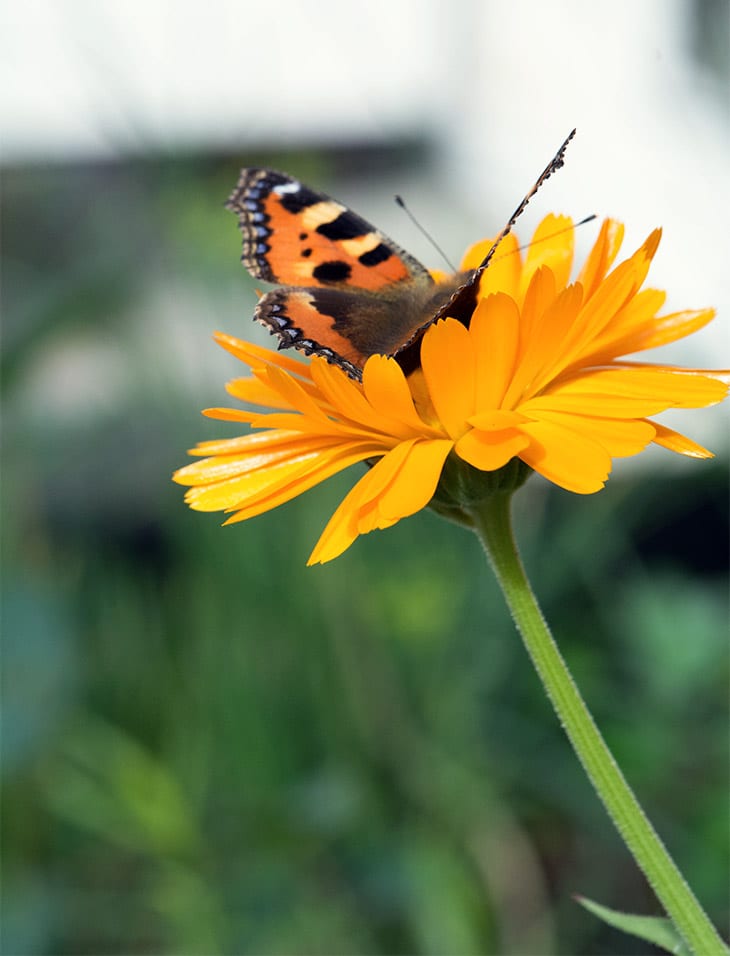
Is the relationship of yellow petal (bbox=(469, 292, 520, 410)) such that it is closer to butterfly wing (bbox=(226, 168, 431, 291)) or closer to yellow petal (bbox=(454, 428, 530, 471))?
yellow petal (bbox=(454, 428, 530, 471))

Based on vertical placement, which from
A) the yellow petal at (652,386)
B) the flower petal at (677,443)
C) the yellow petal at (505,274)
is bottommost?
the flower petal at (677,443)

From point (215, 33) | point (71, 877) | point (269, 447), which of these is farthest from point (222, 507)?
point (215, 33)

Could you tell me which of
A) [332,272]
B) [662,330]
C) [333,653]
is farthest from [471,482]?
[333,653]

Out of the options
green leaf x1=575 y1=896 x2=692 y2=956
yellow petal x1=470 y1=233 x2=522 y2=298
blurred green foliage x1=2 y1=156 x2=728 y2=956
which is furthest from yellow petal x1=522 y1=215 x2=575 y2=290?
blurred green foliage x1=2 y1=156 x2=728 y2=956

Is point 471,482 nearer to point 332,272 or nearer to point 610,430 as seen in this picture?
point 610,430

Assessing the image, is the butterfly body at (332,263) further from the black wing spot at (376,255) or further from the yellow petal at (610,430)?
the yellow petal at (610,430)

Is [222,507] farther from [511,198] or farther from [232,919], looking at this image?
[511,198]

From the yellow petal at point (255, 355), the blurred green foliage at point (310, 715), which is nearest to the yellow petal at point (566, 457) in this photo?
the yellow petal at point (255, 355)

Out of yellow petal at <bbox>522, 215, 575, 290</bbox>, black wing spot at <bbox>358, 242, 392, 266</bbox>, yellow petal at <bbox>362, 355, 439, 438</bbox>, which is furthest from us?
black wing spot at <bbox>358, 242, 392, 266</bbox>

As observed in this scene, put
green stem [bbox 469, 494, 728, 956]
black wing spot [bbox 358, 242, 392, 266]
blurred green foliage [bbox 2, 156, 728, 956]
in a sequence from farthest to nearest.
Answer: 1. blurred green foliage [bbox 2, 156, 728, 956]
2. black wing spot [bbox 358, 242, 392, 266]
3. green stem [bbox 469, 494, 728, 956]
